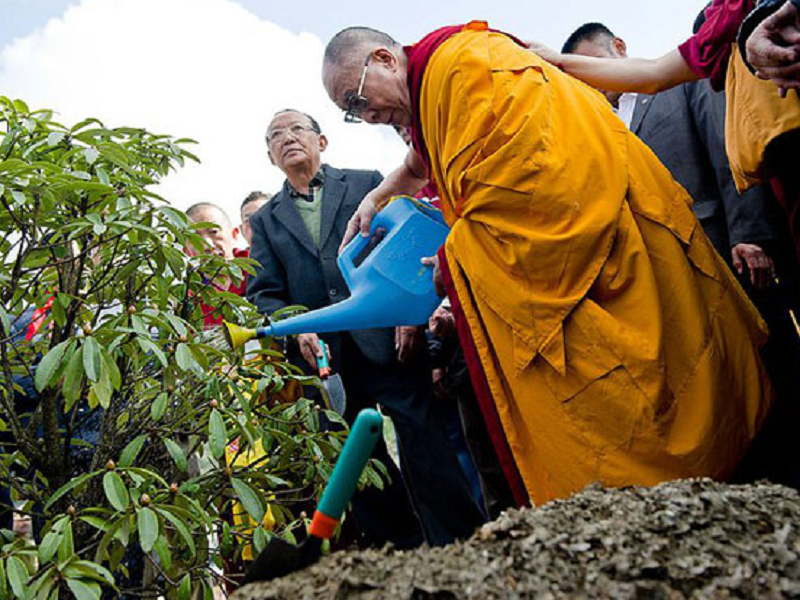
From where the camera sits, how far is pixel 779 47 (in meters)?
1.41

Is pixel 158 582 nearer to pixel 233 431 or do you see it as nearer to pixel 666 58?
pixel 233 431

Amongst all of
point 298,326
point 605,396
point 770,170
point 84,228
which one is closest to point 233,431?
point 298,326

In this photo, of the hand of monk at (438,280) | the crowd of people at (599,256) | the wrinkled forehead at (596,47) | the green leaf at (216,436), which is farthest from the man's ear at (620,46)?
the green leaf at (216,436)

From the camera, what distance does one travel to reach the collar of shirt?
3.78 metres

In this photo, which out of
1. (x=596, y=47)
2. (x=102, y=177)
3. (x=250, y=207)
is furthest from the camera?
(x=250, y=207)

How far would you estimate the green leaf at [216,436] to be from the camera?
168 cm

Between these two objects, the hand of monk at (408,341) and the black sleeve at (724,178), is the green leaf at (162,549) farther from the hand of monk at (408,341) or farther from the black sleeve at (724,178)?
the black sleeve at (724,178)

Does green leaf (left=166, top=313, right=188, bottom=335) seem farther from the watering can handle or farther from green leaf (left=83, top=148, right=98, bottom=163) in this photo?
the watering can handle

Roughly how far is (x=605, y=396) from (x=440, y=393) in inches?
50.6

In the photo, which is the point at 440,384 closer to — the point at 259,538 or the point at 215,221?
the point at 259,538

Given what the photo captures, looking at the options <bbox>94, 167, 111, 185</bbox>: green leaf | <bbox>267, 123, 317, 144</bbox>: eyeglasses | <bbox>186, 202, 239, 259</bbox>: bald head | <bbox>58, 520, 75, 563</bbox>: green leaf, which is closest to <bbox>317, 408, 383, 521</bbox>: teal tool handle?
<bbox>58, 520, 75, 563</bbox>: green leaf

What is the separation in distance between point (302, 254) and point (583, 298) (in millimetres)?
1977

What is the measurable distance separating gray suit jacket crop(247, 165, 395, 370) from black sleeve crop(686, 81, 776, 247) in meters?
1.63

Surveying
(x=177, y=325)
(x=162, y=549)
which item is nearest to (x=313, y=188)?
(x=177, y=325)
